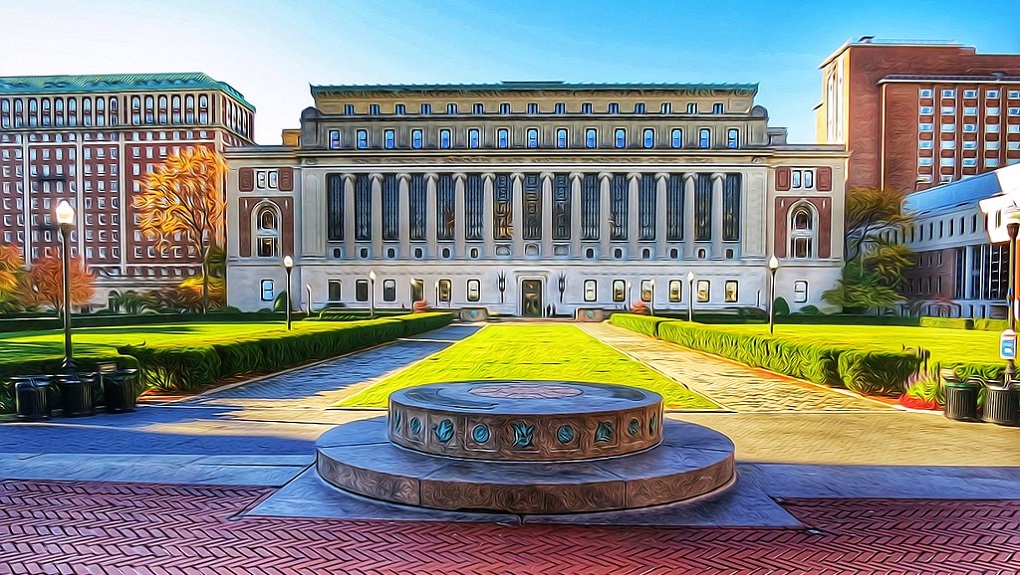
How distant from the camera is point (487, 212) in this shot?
65000 mm

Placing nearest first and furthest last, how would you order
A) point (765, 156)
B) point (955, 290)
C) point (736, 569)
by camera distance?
point (736, 569) → point (955, 290) → point (765, 156)

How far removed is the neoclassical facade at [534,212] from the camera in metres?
63.6

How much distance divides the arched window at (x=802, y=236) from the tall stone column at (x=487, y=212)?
3090cm

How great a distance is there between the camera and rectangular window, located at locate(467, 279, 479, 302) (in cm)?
6494

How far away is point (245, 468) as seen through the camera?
786cm

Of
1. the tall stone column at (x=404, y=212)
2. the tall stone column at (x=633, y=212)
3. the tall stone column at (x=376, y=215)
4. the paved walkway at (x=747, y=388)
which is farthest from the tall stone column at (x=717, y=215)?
the paved walkway at (x=747, y=388)

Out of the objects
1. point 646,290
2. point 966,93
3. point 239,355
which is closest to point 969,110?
point 966,93

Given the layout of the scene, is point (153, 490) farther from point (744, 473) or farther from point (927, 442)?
point (927, 442)

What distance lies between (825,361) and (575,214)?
5001 centimetres

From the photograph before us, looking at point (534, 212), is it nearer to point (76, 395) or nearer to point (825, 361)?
point (825, 361)

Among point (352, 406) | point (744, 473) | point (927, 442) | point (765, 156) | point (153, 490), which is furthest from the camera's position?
point (765, 156)

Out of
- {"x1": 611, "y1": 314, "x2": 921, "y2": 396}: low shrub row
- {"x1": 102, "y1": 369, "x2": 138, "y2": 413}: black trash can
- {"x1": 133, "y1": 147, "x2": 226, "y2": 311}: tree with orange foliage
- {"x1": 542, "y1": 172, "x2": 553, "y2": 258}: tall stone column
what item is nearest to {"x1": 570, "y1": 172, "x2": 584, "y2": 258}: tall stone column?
{"x1": 542, "y1": 172, "x2": 553, "y2": 258}: tall stone column

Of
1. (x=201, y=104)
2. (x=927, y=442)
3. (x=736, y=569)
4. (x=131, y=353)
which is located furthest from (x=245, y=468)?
(x=201, y=104)

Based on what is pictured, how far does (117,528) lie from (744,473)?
22.8 feet
